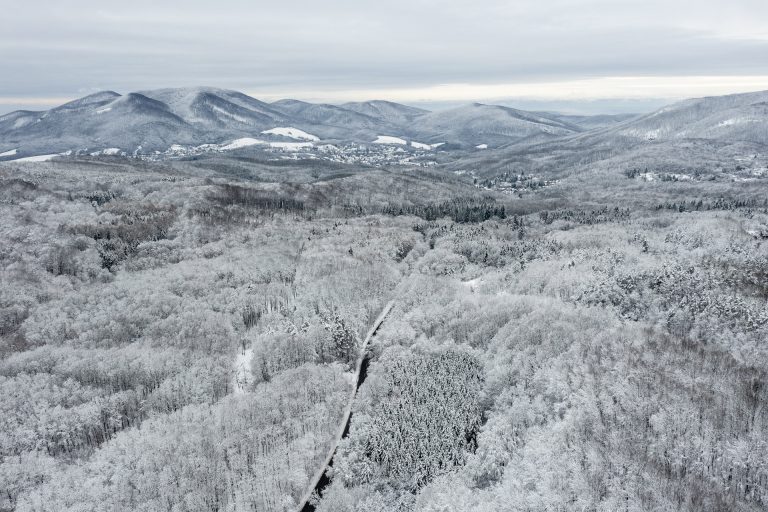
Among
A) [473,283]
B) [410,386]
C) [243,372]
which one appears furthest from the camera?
[473,283]

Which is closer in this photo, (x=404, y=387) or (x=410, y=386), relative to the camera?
(x=404, y=387)

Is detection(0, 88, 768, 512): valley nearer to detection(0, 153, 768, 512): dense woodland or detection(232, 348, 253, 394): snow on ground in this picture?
detection(0, 153, 768, 512): dense woodland

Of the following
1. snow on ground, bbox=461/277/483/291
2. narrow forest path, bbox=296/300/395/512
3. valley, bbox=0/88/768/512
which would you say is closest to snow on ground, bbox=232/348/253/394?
valley, bbox=0/88/768/512

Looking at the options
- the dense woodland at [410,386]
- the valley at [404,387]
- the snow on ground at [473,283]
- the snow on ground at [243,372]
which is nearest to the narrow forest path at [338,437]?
the valley at [404,387]

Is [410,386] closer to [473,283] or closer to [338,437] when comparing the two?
[338,437]

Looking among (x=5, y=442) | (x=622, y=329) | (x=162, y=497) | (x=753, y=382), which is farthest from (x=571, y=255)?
(x=5, y=442)

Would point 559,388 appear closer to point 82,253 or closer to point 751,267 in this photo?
point 751,267

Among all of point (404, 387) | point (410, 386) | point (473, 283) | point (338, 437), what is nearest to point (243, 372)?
point (338, 437)
